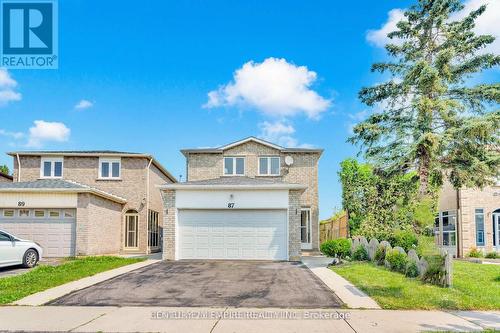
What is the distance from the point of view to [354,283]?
474 inches

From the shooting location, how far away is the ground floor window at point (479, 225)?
2358cm

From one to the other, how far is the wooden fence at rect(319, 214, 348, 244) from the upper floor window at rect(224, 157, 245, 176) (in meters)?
7.17

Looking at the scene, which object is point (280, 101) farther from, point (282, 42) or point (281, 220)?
point (281, 220)

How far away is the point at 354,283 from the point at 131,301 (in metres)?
6.13

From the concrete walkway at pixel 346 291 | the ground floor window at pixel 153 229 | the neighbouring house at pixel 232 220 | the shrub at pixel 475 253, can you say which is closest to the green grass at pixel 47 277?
the neighbouring house at pixel 232 220

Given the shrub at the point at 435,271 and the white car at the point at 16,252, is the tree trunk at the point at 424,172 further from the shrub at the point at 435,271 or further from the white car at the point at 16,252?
the white car at the point at 16,252

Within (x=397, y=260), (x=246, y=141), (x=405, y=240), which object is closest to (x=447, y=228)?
(x=405, y=240)

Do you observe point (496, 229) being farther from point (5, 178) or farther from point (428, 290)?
point (5, 178)

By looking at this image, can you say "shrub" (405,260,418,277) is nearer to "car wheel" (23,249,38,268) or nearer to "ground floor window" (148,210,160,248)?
"car wheel" (23,249,38,268)

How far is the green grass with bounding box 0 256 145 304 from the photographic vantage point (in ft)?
34.7

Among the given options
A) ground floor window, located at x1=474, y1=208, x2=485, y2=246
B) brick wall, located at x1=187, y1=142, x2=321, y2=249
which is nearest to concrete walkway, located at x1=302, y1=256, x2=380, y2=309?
brick wall, located at x1=187, y1=142, x2=321, y2=249

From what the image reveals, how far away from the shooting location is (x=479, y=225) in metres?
23.7

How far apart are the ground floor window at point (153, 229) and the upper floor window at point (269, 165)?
23.4 ft

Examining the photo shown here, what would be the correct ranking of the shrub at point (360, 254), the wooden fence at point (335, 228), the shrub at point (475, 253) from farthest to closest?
the wooden fence at point (335, 228) < the shrub at point (475, 253) < the shrub at point (360, 254)
